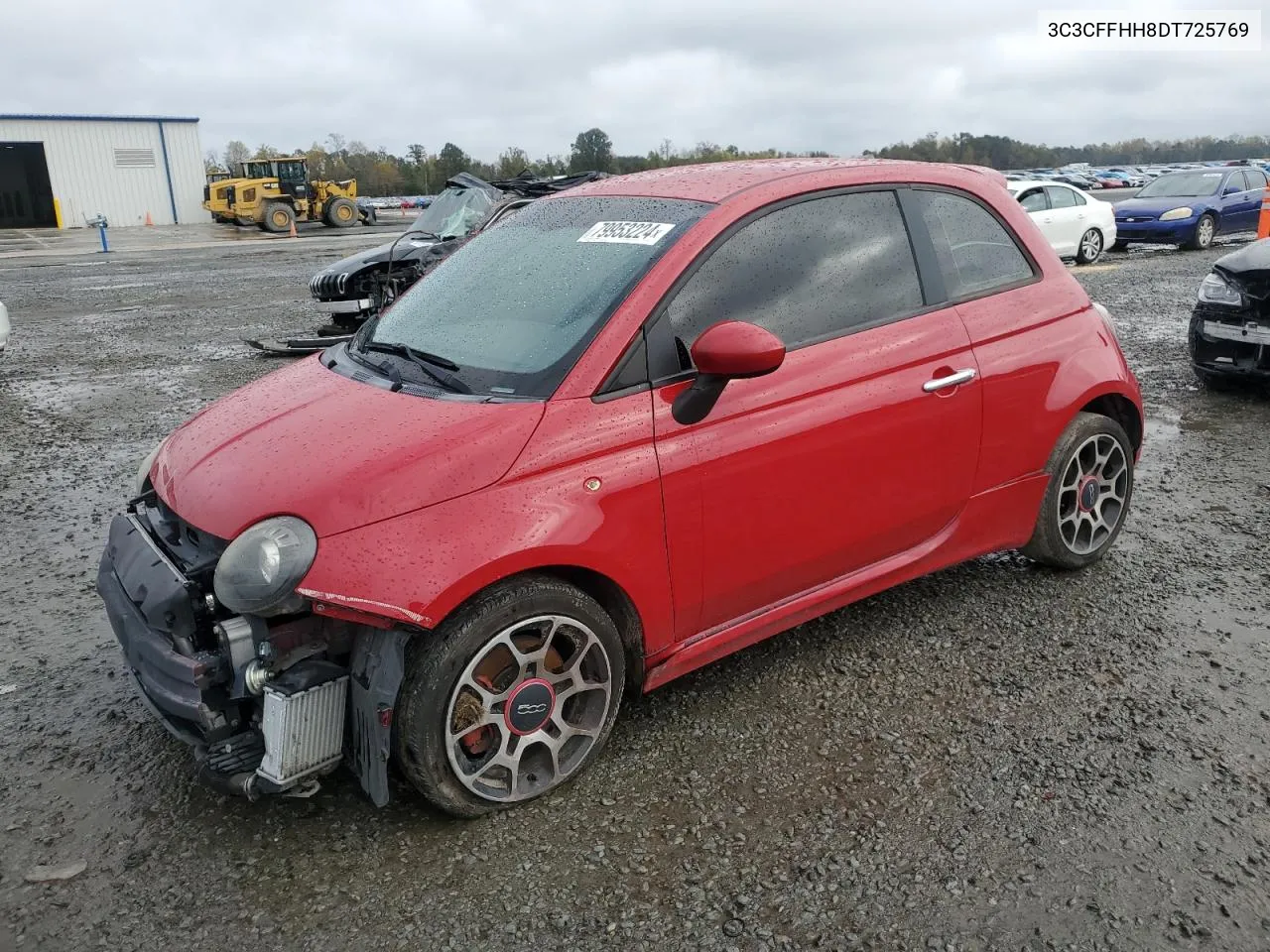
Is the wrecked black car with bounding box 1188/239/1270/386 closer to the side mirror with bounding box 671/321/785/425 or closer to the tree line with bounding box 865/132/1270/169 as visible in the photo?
the side mirror with bounding box 671/321/785/425

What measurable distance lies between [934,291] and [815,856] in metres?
2.03

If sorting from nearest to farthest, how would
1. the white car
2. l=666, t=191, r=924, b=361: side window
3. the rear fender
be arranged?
l=666, t=191, r=924, b=361: side window → the rear fender → the white car

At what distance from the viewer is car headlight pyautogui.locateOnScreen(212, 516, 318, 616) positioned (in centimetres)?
243

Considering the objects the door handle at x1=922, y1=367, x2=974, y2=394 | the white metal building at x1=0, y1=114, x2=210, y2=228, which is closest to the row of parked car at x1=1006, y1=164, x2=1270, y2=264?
the door handle at x1=922, y1=367, x2=974, y2=394

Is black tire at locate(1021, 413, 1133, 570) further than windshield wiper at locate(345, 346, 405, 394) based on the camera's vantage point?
Yes

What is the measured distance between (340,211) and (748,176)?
3591 cm

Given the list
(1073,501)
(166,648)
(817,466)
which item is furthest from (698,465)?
(1073,501)

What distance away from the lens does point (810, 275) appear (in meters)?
3.29

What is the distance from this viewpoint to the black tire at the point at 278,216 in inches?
1379

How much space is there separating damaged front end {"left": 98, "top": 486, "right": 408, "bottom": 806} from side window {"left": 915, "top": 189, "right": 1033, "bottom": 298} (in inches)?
94.7

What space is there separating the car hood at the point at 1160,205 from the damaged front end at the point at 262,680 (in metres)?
19.0

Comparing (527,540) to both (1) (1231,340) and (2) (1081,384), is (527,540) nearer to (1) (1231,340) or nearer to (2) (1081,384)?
(2) (1081,384)

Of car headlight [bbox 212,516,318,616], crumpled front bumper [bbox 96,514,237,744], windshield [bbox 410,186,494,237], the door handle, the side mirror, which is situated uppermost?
windshield [bbox 410,186,494,237]

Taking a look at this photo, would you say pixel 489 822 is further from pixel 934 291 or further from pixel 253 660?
pixel 934 291
